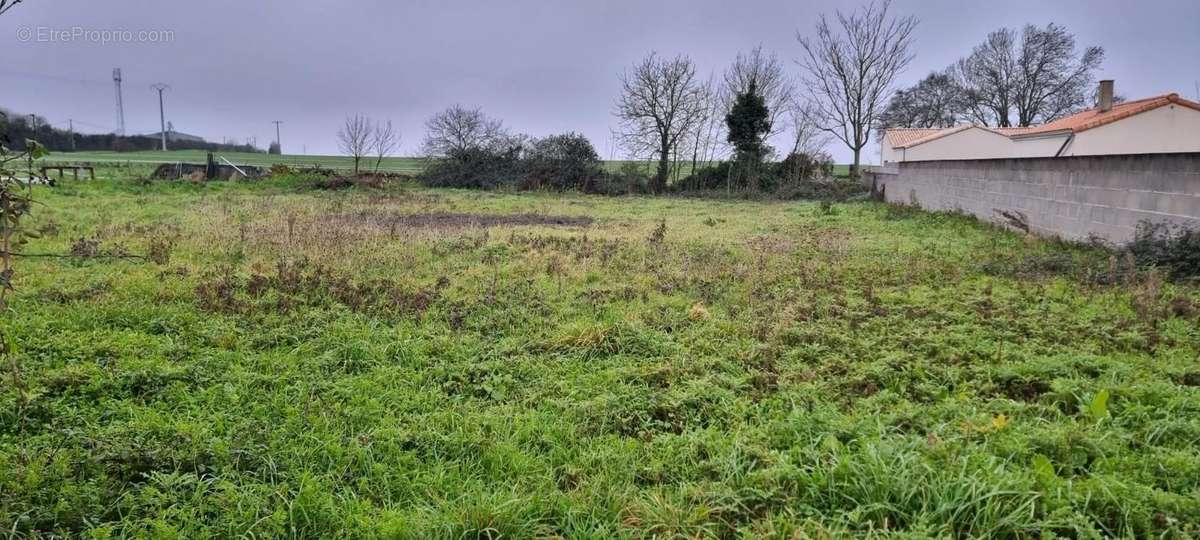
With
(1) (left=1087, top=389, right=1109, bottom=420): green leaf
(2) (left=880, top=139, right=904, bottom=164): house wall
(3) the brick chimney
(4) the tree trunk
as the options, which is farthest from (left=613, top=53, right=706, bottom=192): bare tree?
(1) (left=1087, top=389, right=1109, bottom=420): green leaf

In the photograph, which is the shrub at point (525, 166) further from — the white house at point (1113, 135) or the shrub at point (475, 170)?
the white house at point (1113, 135)

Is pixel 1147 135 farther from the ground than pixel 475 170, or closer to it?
closer to it

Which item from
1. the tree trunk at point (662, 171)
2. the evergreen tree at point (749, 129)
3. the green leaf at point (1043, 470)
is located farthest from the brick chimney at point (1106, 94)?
the tree trunk at point (662, 171)

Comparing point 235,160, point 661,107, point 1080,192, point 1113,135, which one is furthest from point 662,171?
point 235,160

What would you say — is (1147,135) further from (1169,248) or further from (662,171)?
(662,171)

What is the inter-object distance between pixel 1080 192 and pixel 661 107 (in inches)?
740

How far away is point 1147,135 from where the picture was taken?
8.86 m

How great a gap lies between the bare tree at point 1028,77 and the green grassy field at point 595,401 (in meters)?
28.2

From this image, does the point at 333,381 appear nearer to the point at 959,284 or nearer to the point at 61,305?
the point at 61,305

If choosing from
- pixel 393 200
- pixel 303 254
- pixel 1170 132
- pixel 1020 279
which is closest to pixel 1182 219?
pixel 1170 132

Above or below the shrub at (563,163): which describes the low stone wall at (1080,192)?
below

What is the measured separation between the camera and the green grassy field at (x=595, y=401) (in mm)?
2467

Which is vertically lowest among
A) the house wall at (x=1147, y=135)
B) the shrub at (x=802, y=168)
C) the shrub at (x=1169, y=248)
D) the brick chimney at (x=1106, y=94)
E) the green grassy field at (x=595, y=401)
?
the green grassy field at (x=595, y=401)

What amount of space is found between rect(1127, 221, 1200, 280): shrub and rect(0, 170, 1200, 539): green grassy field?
1.54 feet
